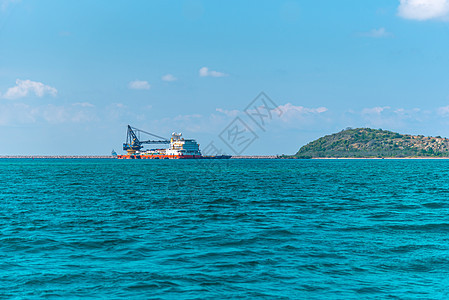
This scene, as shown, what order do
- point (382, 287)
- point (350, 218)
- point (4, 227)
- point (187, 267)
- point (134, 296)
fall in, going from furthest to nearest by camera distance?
point (350, 218)
point (4, 227)
point (187, 267)
point (382, 287)
point (134, 296)

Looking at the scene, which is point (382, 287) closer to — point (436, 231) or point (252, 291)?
point (252, 291)

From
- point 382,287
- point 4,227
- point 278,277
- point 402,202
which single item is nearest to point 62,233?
point 4,227

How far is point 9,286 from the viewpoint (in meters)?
12.3

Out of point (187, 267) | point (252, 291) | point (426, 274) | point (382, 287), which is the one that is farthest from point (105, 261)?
point (426, 274)

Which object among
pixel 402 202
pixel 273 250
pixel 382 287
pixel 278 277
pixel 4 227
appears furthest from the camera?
pixel 402 202

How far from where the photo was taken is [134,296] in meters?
11.5

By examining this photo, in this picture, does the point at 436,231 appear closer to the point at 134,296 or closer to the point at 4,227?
the point at 134,296

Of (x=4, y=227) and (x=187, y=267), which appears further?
(x=4, y=227)

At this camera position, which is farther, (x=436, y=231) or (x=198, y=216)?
(x=198, y=216)

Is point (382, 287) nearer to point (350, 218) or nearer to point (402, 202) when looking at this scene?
point (350, 218)

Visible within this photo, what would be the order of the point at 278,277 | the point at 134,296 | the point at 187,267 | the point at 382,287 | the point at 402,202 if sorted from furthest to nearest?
1. the point at 402,202
2. the point at 187,267
3. the point at 278,277
4. the point at 382,287
5. the point at 134,296

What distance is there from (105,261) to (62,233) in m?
6.47

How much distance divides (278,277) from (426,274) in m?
5.01

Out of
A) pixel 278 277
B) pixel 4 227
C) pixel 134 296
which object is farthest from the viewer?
pixel 4 227
